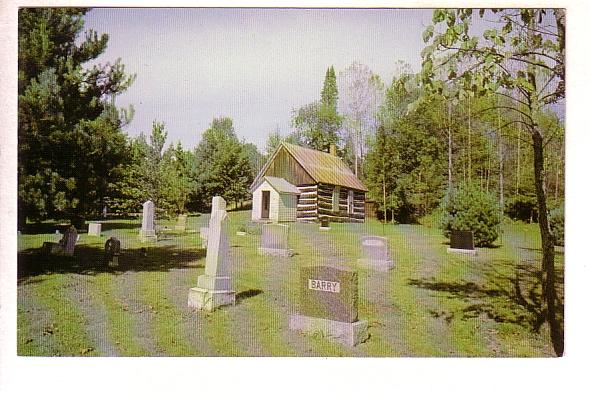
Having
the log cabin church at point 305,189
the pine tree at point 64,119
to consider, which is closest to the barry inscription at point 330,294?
the log cabin church at point 305,189

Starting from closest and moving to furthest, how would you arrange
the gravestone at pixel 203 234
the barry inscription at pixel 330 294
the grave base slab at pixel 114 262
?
the barry inscription at pixel 330 294, the grave base slab at pixel 114 262, the gravestone at pixel 203 234

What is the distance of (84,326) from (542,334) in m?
3.44

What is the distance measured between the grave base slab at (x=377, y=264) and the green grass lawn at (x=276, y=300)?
2.1 inches

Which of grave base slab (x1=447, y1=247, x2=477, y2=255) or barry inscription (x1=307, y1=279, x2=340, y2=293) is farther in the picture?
grave base slab (x1=447, y1=247, x2=477, y2=255)

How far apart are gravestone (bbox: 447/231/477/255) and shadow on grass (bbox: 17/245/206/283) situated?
1.94m

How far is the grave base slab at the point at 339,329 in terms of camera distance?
12.5 feet

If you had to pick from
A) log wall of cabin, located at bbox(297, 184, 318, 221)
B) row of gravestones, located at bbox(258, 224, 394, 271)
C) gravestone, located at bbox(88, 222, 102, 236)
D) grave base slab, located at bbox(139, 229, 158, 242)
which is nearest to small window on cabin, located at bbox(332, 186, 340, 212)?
→ log wall of cabin, located at bbox(297, 184, 318, 221)

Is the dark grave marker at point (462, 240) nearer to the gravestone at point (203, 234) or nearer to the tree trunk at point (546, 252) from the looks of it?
the tree trunk at point (546, 252)

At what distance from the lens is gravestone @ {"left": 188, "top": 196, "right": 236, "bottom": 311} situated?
392cm

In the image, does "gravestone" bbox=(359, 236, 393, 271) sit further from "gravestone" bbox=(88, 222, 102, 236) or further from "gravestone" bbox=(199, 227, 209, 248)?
"gravestone" bbox=(88, 222, 102, 236)

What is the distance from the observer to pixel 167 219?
4.10 m

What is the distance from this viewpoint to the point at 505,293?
397cm

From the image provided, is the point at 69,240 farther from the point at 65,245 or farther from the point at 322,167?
the point at 322,167
